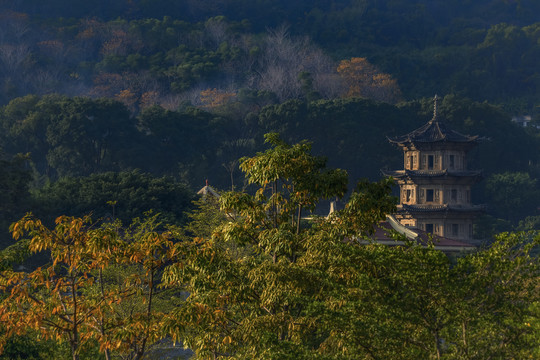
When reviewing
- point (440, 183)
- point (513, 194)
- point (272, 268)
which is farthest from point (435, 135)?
point (272, 268)

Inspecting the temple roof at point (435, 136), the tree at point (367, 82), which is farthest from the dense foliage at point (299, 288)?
the tree at point (367, 82)

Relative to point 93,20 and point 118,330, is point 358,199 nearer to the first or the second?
point 118,330

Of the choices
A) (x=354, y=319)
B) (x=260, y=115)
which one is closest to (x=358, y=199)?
(x=354, y=319)

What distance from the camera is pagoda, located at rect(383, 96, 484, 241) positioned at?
64.6 meters

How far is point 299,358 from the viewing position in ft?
44.5

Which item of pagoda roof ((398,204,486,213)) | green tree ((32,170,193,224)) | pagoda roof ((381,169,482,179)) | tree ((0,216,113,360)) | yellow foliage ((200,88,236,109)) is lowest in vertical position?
tree ((0,216,113,360))

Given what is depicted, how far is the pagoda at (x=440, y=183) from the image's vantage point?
212ft

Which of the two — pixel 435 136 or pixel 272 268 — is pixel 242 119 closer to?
pixel 435 136

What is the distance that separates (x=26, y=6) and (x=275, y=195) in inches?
4627

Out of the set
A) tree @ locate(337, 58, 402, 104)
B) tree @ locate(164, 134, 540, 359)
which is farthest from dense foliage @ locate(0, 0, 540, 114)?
tree @ locate(164, 134, 540, 359)

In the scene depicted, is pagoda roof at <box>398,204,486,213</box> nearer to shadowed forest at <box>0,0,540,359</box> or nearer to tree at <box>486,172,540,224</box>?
shadowed forest at <box>0,0,540,359</box>

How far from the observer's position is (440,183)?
65.6 meters

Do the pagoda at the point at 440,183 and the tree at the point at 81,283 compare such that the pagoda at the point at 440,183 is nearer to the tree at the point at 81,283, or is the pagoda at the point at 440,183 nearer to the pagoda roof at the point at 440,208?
the pagoda roof at the point at 440,208

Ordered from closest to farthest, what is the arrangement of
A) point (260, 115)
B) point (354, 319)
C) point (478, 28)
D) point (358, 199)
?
point (354, 319) < point (358, 199) < point (260, 115) < point (478, 28)
